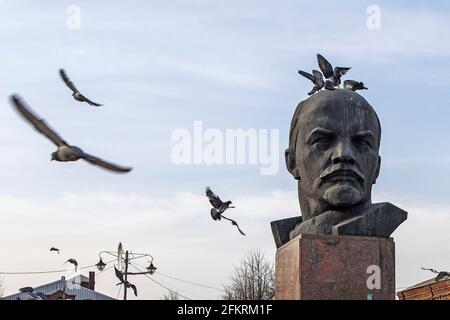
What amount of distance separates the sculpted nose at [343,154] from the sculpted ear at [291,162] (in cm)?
109

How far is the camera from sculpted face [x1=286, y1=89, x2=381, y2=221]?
11875 mm

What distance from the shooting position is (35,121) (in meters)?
9.51

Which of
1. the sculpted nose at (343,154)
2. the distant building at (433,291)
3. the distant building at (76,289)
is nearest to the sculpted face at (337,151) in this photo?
the sculpted nose at (343,154)

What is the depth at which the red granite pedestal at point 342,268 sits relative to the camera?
11266mm

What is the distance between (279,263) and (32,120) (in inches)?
192

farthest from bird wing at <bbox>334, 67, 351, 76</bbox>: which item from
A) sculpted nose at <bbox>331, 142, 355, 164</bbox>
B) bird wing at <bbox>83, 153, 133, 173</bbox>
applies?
bird wing at <bbox>83, 153, 133, 173</bbox>

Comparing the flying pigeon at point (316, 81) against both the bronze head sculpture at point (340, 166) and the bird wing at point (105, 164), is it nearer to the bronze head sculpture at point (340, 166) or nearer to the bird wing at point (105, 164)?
the bronze head sculpture at point (340, 166)

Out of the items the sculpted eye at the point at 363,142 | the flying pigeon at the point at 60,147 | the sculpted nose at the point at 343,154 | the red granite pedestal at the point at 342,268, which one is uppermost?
the sculpted eye at the point at 363,142

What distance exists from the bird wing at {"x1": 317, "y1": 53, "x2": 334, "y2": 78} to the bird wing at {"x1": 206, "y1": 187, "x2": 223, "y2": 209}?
311cm

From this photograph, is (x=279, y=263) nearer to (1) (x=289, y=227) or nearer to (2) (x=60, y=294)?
(1) (x=289, y=227)

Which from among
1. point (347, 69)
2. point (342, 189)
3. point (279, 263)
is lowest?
point (279, 263)

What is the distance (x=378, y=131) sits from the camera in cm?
1255

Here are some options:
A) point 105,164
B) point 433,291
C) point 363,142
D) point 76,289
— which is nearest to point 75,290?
point 76,289
